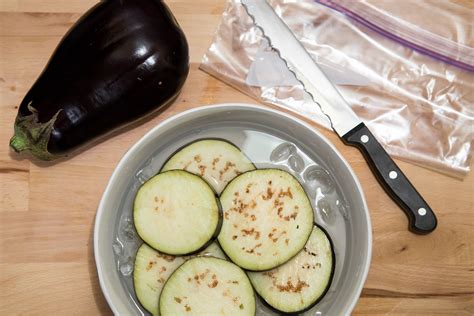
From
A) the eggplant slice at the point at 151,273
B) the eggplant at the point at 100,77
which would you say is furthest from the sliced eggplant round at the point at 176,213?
the eggplant at the point at 100,77

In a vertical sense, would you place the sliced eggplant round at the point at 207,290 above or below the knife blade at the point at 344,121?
below

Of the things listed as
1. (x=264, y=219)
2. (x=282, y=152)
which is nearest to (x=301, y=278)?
(x=264, y=219)

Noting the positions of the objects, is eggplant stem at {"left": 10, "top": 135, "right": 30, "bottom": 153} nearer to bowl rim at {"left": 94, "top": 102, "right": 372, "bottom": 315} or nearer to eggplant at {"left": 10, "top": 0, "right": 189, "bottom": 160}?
eggplant at {"left": 10, "top": 0, "right": 189, "bottom": 160}

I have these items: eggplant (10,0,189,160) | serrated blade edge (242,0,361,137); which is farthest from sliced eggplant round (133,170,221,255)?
serrated blade edge (242,0,361,137)

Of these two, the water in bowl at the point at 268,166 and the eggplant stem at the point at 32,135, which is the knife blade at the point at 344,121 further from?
the eggplant stem at the point at 32,135

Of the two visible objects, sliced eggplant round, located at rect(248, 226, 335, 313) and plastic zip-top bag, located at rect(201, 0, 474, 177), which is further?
plastic zip-top bag, located at rect(201, 0, 474, 177)
